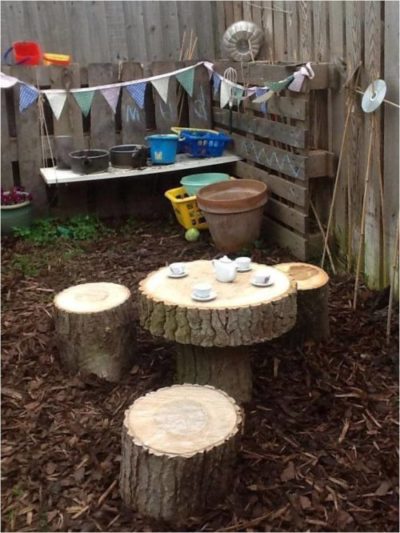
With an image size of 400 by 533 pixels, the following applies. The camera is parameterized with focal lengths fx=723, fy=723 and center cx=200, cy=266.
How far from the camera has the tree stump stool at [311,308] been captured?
3822mm

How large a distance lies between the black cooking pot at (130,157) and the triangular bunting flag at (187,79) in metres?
0.69

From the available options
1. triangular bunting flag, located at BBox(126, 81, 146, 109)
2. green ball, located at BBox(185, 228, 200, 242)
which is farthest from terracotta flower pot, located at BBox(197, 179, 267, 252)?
triangular bunting flag, located at BBox(126, 81, 146, 109)

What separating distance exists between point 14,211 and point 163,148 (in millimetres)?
1329

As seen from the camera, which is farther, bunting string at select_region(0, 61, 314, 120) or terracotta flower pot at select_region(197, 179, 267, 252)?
bunting string at select_region(0, 61, 314, 120)

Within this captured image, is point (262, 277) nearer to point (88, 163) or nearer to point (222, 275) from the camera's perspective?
point (222, 275)

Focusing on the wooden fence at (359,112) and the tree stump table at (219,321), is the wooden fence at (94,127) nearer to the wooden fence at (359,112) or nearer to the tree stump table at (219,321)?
the wooden fence at (359,112)

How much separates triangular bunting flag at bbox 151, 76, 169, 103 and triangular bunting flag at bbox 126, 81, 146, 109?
0.34ft

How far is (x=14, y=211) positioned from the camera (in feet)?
19.5

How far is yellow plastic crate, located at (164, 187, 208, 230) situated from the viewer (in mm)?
5617

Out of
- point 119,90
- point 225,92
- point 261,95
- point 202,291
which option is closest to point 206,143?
point 225,92

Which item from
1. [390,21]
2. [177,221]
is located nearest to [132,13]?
[177,221]

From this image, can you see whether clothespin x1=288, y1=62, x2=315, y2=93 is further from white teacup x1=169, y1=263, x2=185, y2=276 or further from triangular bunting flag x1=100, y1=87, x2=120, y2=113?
triangular bunting flag x1=100, y1=87, x2=120, y2=113

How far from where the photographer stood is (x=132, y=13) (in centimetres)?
729

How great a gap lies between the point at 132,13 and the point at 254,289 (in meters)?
4.81
